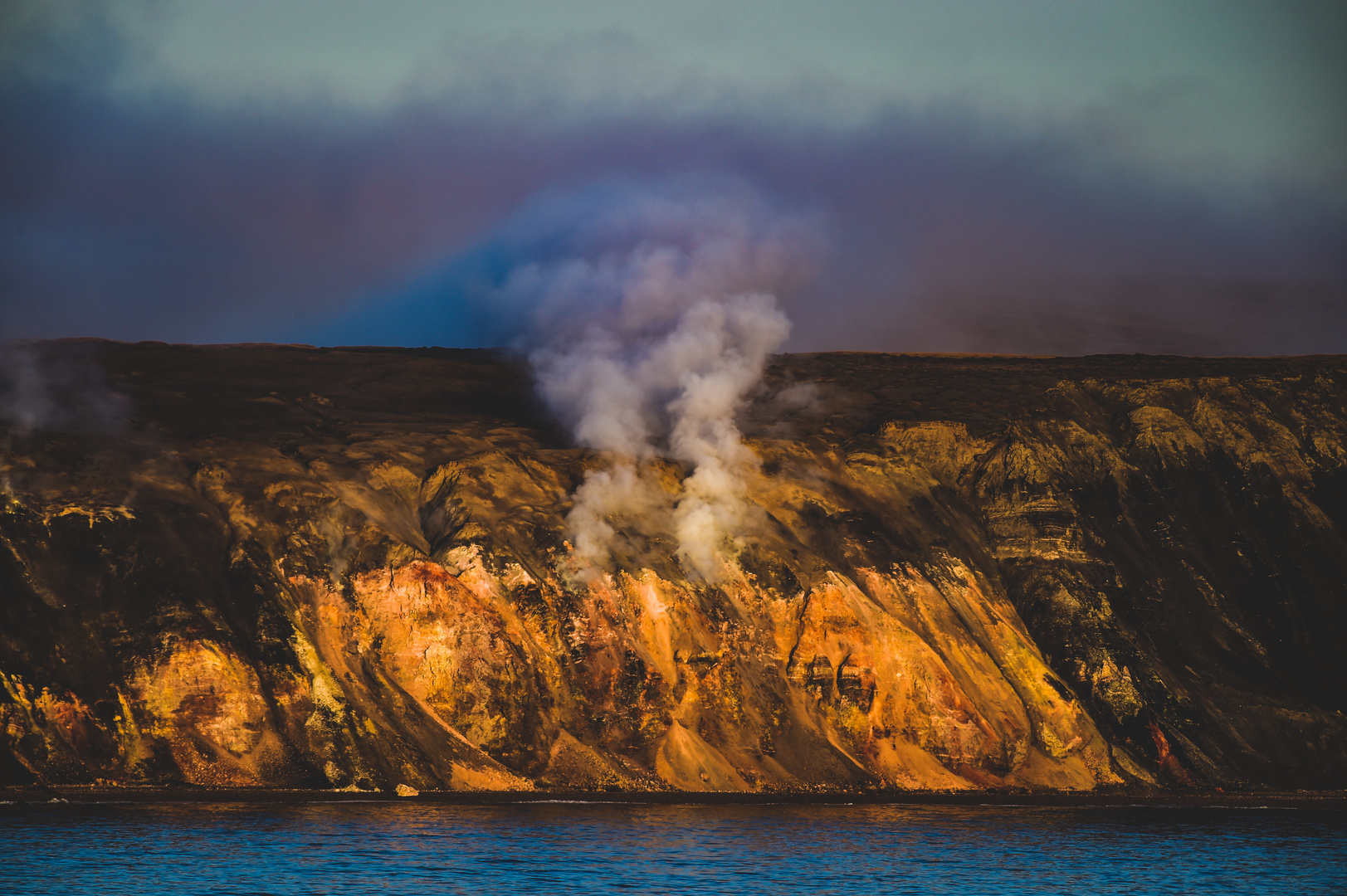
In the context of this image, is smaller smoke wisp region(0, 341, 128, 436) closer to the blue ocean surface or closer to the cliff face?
the cliff face

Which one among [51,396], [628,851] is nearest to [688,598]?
[628,851]

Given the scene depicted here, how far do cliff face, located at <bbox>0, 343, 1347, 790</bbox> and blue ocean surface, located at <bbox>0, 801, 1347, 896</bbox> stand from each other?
10.2m

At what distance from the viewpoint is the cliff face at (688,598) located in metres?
78.2

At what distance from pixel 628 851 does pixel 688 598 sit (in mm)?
39054

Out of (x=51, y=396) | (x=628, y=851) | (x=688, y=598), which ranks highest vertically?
(x=51, y=396)

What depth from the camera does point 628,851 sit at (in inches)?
2251

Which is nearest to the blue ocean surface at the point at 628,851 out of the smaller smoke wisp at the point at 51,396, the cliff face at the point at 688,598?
the cliff face at the point at 688,598

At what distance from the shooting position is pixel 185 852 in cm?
5241

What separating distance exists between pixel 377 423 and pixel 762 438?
35148 mm

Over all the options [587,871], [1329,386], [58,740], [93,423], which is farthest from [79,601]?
[1329,386]

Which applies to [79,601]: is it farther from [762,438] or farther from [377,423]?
[762,438]

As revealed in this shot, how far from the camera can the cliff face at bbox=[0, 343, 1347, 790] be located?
78.2m

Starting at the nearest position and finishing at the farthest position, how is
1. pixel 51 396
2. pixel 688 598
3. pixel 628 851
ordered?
pixel 628 851
pixel 688 598
pixel 51 396

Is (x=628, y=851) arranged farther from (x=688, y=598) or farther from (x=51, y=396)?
(x=51, y=396)
